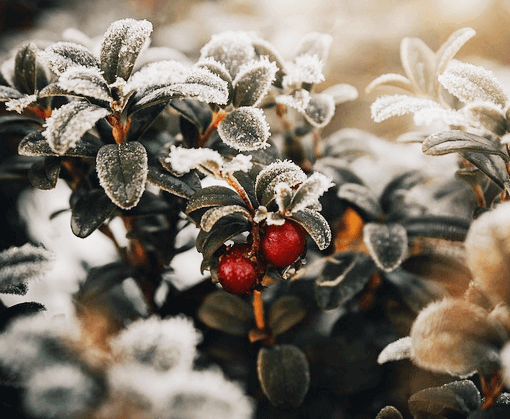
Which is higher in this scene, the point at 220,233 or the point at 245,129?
the point at 245,129

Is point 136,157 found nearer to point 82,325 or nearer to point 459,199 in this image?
point 82,325

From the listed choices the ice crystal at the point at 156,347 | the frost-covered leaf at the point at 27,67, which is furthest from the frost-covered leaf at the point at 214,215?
the frost-covered leaf at the point at 27,67

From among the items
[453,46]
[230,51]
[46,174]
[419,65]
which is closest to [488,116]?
[453,46]

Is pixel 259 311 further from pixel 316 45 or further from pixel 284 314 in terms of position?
pixel 316 45

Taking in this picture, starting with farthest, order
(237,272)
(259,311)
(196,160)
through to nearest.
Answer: (259,311)
(237,272)
(196,160)

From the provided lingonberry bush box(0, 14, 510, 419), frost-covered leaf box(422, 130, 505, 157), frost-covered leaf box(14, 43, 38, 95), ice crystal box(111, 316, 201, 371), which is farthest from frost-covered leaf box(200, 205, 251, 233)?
frost-covered leaf box(14, 43, 38, 95)

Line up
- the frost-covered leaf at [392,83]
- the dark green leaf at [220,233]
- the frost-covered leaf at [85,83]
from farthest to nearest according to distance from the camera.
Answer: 1. the frost-covered leaf at [392,83]
2. the dark green leaf at [220,233]
3. the frost-covered leaf at [85,83]

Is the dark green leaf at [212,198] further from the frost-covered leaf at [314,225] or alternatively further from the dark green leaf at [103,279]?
the dark green leaf at [103,279]
